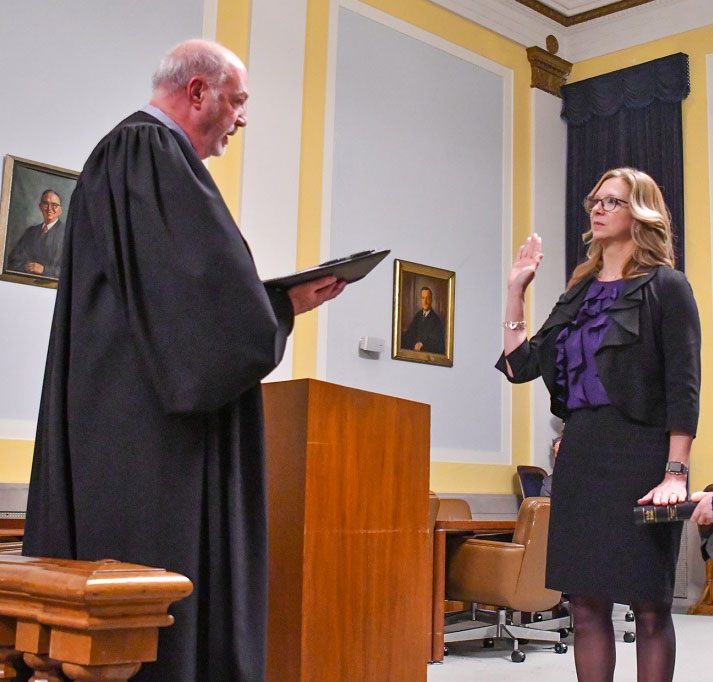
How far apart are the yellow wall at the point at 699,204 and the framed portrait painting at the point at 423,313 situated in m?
2.51

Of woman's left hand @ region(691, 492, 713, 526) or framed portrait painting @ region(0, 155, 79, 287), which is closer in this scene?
woman's left hand @ region(691, 492, 713, 526)

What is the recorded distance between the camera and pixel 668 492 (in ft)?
9.02

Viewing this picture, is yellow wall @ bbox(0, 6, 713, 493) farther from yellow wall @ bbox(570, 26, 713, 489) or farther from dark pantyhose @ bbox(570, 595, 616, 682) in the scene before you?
dark pantyhose @ bbox(570, 595, 616, 682)

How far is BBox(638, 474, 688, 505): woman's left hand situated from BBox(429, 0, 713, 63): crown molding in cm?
792

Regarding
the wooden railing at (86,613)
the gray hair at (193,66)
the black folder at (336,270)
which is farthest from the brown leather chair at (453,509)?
the wooden railing at (86,613)

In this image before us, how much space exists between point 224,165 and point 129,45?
3.81 ft

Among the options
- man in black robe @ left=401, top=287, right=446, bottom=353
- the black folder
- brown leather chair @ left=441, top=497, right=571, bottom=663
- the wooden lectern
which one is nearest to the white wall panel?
man in black robe @ left=401, top=287, right=446, bottom=353

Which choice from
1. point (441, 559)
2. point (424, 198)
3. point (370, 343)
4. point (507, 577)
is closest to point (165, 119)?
point (441, 559)

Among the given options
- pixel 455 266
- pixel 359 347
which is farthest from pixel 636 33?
pixel 359 347

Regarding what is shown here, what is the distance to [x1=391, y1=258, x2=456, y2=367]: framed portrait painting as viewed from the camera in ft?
29.6

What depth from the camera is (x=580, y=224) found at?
1067 cm

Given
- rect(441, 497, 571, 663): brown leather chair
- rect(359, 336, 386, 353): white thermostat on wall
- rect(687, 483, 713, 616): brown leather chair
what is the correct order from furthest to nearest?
1. rect(687, 483, 713, 616): brown leather chair
2. rect(359, 336, 386, 353): white thermostat on wall
3. rect(441, 497, 571, 663): brown leather chair

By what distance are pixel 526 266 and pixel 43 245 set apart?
4.22 meters

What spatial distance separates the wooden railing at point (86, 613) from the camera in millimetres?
1104
